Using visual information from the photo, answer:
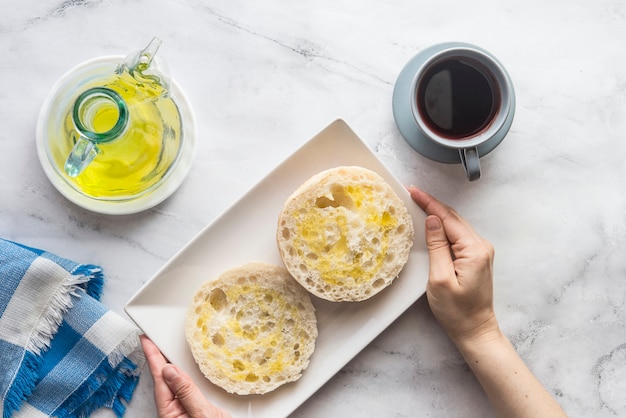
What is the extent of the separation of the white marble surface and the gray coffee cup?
144 mm

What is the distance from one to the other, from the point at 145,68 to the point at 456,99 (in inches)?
22.5

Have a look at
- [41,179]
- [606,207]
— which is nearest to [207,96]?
[41,179]

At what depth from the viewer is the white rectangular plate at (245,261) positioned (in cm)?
127

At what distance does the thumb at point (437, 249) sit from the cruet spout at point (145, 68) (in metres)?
0.56

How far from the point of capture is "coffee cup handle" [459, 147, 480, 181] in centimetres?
119

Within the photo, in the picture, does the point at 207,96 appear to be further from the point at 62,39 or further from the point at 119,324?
the point at 119,324

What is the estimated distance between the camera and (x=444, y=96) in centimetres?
122

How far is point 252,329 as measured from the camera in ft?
4.18

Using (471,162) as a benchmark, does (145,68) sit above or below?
above

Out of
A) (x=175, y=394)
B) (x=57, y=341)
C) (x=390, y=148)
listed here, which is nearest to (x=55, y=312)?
(x=57, y=341)

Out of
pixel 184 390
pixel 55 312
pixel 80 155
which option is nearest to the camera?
pixel 80 155

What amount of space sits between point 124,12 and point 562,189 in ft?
3.25

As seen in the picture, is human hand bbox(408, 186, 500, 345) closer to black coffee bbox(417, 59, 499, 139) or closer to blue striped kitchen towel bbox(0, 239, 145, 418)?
black coffee bbox(417, 59, 499, 139)

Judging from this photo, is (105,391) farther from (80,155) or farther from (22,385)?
(80,155)
